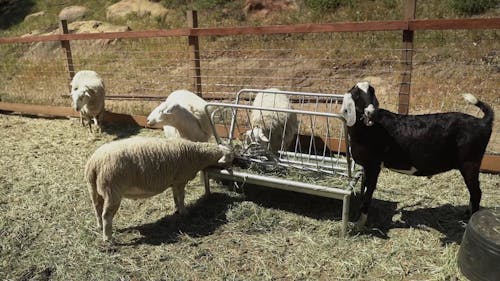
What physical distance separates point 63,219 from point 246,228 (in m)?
2.10

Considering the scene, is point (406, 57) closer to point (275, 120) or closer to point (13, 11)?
point (275, 120)

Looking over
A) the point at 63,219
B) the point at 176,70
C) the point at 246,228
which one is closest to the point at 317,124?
the point at 246,228

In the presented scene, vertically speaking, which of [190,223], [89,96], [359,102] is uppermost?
[359,102]

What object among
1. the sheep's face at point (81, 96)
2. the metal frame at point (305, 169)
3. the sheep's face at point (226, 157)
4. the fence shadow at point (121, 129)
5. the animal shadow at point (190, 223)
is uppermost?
the sheep's face at point (81, 96)

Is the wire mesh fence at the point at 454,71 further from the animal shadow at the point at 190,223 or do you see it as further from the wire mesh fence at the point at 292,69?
the animal shadow at the point at 190,223

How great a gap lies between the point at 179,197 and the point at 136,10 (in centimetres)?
1534

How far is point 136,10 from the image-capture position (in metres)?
17.9

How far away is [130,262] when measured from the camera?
3.76 meters

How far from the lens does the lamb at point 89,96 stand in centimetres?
755

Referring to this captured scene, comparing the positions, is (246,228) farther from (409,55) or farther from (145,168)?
(409,55)

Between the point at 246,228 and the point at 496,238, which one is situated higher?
the point at 496,238

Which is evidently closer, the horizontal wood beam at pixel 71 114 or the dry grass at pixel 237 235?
the dry grass at pixel 237 235

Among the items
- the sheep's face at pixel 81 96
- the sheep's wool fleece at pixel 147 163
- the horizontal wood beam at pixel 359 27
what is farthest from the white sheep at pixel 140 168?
the sheep's face at pixel 81 96

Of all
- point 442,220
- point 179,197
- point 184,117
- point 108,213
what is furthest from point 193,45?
point 442,220
